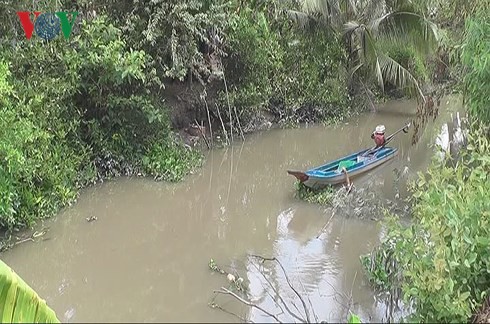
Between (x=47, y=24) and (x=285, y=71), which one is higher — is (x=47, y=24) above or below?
above

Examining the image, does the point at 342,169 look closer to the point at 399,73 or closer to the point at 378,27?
the point at 399,73

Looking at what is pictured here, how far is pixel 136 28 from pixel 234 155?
9.35ft

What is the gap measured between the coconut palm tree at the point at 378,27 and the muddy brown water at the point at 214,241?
1.49 m

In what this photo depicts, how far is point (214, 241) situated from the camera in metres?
6.08

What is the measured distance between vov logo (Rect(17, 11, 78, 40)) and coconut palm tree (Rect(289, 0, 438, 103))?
4971mm

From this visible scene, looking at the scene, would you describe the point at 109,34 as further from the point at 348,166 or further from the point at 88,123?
the point at 348,166

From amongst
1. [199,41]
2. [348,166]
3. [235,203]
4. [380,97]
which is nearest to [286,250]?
[235,203]

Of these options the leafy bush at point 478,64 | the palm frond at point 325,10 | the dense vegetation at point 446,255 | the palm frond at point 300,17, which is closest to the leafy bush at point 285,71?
the palm frond at point 300,17

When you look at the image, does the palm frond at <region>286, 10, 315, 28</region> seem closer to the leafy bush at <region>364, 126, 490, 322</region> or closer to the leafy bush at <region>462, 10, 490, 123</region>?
the leafy bush at <region>462, 10, 490, 123</region>

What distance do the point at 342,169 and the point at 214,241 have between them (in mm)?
2528

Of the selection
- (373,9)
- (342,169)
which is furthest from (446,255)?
(373,9)

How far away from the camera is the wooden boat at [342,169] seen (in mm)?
7441

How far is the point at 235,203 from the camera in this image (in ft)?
25.6

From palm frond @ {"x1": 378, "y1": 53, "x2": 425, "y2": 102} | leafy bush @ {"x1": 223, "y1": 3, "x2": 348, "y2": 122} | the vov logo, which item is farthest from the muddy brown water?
the vov logo
